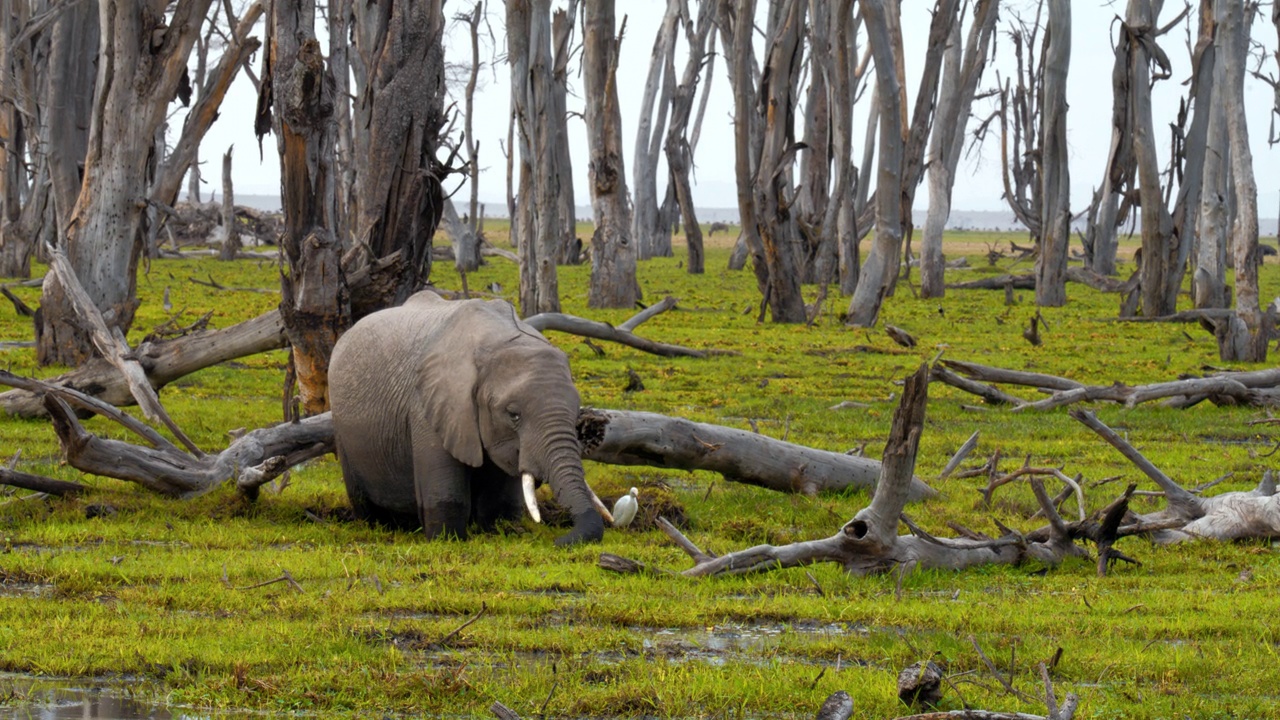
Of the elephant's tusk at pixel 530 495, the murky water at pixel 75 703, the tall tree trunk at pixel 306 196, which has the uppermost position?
the tall tree trunk at pixel 306 196

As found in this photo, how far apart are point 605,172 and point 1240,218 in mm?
11602

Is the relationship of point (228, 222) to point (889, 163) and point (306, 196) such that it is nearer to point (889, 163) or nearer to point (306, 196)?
point (889, 163)

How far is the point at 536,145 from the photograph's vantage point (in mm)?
25359

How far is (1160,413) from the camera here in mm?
15031

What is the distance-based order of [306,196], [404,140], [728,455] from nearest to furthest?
[728,455], [306,196], [404,140]

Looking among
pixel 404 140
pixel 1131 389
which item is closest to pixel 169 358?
pixel 404 140

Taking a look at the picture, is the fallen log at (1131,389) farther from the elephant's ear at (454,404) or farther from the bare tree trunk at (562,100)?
the bare tree trunk at (562,100)

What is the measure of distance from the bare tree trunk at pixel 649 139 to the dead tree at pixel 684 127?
83cm

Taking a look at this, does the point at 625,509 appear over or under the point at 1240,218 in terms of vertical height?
under

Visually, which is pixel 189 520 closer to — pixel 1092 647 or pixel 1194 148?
pixel 1092 647

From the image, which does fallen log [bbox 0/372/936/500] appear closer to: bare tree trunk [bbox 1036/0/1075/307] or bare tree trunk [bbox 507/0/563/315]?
bare tree trunk [bbox 507/0/563/315]

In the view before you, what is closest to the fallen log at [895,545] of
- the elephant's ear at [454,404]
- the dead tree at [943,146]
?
the elephant's ear at [454,404]

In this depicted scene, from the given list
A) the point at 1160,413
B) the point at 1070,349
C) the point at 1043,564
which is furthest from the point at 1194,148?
the point at 1043,564

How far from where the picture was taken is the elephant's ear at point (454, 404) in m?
8.52
